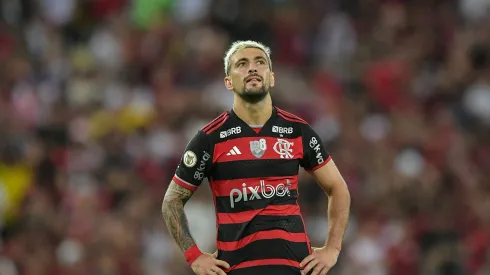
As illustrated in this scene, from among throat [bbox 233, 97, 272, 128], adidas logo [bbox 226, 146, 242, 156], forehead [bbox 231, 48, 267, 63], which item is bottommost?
adidas logo [bbox 226, 146, 242, 156]

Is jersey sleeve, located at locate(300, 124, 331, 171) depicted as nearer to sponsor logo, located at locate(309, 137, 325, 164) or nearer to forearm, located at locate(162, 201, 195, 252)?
sponsor logo, located at locate(309, 137, 325, 164)

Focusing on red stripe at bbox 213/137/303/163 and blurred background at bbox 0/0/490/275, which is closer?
red stripe at bbox 213/137/303/163

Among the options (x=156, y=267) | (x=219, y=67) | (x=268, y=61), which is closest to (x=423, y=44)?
(x=219, y=67)

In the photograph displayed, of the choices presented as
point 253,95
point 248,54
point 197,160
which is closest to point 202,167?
point 197,160

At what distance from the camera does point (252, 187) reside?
6.83m

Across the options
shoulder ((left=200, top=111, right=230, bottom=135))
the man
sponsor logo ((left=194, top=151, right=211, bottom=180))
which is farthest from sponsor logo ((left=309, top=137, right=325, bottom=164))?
sponsor logo ((left=194, top=151, right=211, bottom=180))

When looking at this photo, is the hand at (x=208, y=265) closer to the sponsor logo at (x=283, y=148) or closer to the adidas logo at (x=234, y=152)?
the adidas logo at (x=234, y=152)

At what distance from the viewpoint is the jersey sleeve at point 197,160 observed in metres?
6.90

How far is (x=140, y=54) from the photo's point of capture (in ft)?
50.6

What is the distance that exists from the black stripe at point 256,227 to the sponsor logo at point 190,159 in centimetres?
41

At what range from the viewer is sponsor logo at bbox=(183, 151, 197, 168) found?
690 centimetres

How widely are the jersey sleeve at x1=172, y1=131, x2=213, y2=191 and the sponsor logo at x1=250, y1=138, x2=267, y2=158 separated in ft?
0.84

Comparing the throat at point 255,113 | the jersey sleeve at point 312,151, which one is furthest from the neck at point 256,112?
the jersey sleeve at point 312,151

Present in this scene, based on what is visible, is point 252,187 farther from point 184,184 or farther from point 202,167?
point 184,184
